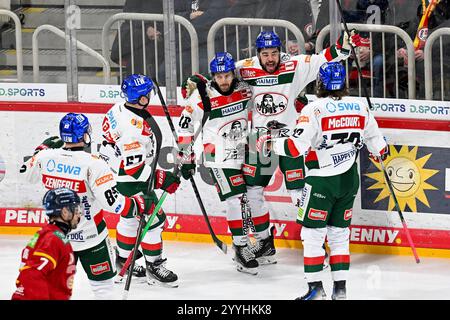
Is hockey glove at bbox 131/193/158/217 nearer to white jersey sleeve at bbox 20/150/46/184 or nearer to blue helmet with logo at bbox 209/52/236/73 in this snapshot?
white jersey sleeve at bbox 20/150/46/184

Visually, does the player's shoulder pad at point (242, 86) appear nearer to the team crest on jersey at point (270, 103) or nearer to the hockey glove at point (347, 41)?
the team crest on jersey at point (270, 103)

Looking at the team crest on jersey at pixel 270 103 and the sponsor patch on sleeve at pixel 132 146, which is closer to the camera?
the sponsor patch on sleeve at pixel 132 146

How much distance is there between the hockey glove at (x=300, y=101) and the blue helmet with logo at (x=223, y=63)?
54 cm

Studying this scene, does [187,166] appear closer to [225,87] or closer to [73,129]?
[225,87]

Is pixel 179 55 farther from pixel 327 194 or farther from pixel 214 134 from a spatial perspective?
pixel 327 194

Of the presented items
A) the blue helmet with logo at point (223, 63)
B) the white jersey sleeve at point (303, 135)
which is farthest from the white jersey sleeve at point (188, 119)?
the white jersey sleeve at point (303, 135)

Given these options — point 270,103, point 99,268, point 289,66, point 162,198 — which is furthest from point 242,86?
point 99,268

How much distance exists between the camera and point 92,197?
24.7 ft

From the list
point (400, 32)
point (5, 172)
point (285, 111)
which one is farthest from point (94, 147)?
point (400, 32)

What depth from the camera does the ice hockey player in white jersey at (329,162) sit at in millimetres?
7840

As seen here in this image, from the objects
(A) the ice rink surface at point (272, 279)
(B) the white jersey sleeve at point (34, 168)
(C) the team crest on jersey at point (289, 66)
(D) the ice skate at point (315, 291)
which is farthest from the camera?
(C) the team crest on jersey at point (289, 66)

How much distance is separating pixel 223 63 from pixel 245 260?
1.37m

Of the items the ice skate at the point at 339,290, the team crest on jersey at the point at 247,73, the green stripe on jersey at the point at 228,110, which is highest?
the team crest on jersey at the point at 247,73

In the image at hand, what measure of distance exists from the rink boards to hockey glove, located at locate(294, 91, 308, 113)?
557 mm
